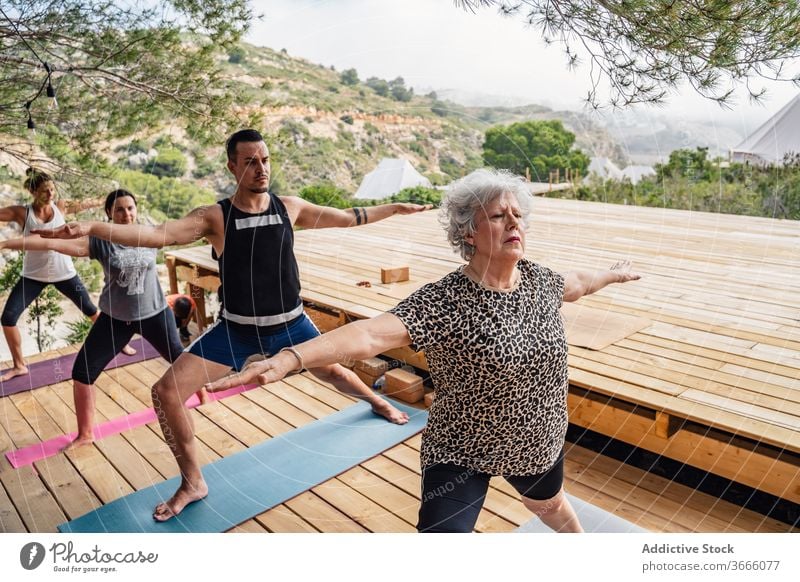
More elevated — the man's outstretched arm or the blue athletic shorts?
the man's outstretched arm

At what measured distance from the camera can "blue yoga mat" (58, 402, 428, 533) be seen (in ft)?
5.91

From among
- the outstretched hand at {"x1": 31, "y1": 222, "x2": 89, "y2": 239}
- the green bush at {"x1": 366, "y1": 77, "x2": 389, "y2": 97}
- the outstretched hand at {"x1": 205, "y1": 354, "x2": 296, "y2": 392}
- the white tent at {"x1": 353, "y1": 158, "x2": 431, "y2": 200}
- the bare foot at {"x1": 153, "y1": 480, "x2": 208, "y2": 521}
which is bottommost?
the bare foot at {"x1": 153, "y1": 480, "x2": 208, "y2": 521}

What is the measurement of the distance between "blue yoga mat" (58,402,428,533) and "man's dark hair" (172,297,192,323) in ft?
2.16

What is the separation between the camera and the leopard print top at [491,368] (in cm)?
120

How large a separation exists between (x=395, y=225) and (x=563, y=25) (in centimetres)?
182

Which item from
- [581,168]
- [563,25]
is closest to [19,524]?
[581,168]

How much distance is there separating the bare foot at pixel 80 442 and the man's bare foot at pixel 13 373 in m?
0.46

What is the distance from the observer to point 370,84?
1668mm

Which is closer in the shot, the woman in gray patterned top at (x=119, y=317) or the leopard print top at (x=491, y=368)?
the leopard print top at (x=491, y=368)

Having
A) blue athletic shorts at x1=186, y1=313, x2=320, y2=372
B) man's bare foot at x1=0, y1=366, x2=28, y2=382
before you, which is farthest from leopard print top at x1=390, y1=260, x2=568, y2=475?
man's bare foot at x1=0, y1=366, x2=28, y2=382

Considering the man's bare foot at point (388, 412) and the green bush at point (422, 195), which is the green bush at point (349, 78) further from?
the man's bare foot at point (388, 412)

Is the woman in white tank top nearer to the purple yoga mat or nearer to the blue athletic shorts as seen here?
the purple yoga mat

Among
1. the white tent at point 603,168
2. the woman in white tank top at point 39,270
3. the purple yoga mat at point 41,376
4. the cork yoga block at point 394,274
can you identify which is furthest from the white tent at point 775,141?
the purple yoga mat at point 41,376
